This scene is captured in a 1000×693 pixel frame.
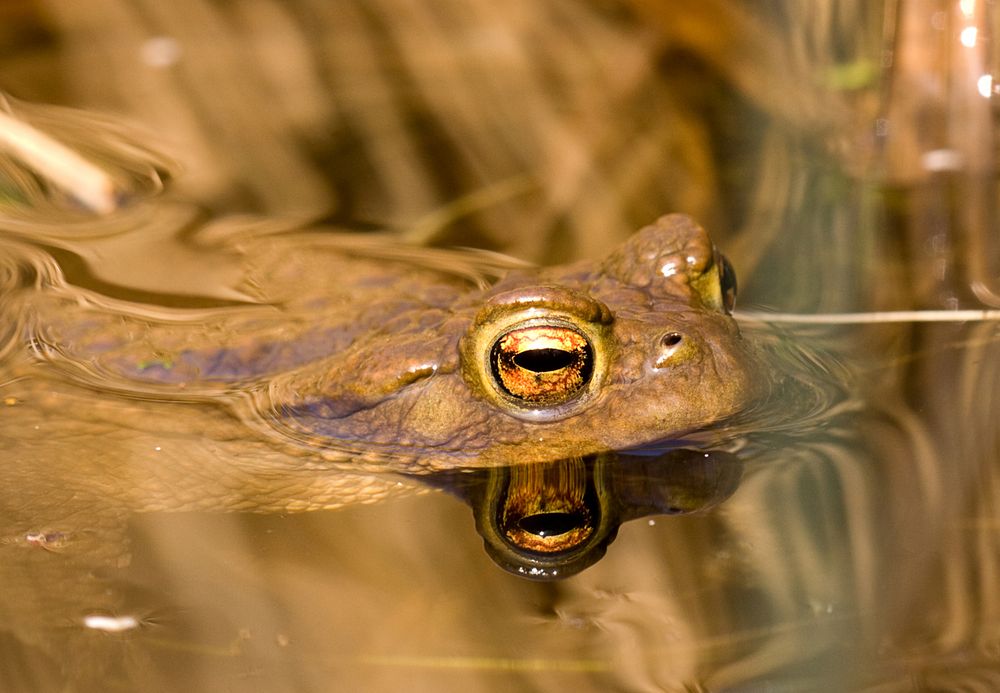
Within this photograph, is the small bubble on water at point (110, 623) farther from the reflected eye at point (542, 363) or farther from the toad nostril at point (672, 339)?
the toad nostril at point (672, 339)

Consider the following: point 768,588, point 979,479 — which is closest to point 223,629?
point 768,588

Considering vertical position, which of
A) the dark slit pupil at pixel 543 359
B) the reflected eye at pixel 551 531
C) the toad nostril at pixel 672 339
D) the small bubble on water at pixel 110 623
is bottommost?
the small bubble on water at pixel 110 623

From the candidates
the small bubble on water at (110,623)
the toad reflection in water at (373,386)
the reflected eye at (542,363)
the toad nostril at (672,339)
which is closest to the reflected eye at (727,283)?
the toad reflection in water at (373,386)

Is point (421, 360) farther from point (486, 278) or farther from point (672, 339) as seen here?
point (486, 278)

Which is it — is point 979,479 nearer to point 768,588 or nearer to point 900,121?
point 768,588

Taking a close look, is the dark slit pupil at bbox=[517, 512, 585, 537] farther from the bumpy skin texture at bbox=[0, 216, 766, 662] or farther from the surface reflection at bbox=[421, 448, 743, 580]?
the bumpy skin texture at bbox=[0, 216, 766, 662]

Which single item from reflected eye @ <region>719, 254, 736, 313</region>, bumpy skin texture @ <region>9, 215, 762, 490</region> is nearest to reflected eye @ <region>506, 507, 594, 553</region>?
bumpy skin texture @ <region>9, 215, 762, 490</region>
